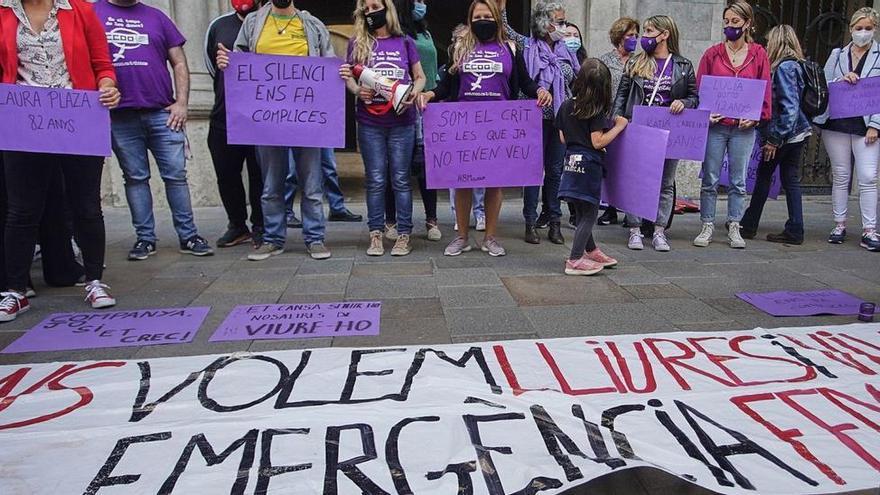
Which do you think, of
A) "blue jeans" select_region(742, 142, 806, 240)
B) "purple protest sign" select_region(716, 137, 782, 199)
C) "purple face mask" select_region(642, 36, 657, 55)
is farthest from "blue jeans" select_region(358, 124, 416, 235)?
"blue jeans" select_region(742, 142, 806, 240)

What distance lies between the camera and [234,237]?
5520mm

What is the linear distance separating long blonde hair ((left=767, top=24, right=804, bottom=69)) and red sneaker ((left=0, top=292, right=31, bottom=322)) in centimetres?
573

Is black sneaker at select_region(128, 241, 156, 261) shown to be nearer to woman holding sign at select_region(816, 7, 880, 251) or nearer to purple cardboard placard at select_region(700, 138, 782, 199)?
purple cardboard placard at select_region(700, 138, 782, 199)

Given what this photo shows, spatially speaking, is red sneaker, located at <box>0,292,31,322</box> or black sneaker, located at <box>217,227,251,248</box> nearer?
red sneaker, located at <box>0,292,31,322</box>

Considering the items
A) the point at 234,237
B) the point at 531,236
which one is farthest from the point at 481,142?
the point at 234,237

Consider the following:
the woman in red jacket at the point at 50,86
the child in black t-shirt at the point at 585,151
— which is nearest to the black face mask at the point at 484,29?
the child in black t-shirt at the point at 585,151

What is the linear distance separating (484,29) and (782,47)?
265cm

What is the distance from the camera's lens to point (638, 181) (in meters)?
4.54

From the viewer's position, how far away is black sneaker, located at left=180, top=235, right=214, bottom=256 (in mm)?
5105

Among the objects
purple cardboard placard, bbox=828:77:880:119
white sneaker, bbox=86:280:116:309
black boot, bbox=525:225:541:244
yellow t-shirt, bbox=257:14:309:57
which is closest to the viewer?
white sneaker, bbox=86:280:116:309

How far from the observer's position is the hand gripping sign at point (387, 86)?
14.6 feet

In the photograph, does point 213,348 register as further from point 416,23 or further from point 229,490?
point 416,23

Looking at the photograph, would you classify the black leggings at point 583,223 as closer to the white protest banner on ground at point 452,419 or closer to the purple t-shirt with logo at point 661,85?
the purple t-shirt with logo at point 661,85

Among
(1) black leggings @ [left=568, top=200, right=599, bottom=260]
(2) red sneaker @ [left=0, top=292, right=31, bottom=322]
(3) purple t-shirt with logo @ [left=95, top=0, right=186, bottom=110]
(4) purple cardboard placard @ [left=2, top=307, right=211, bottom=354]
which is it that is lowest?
(4) purple cardboard placard @ [left=2, top=307, right=211, bottom=354]
